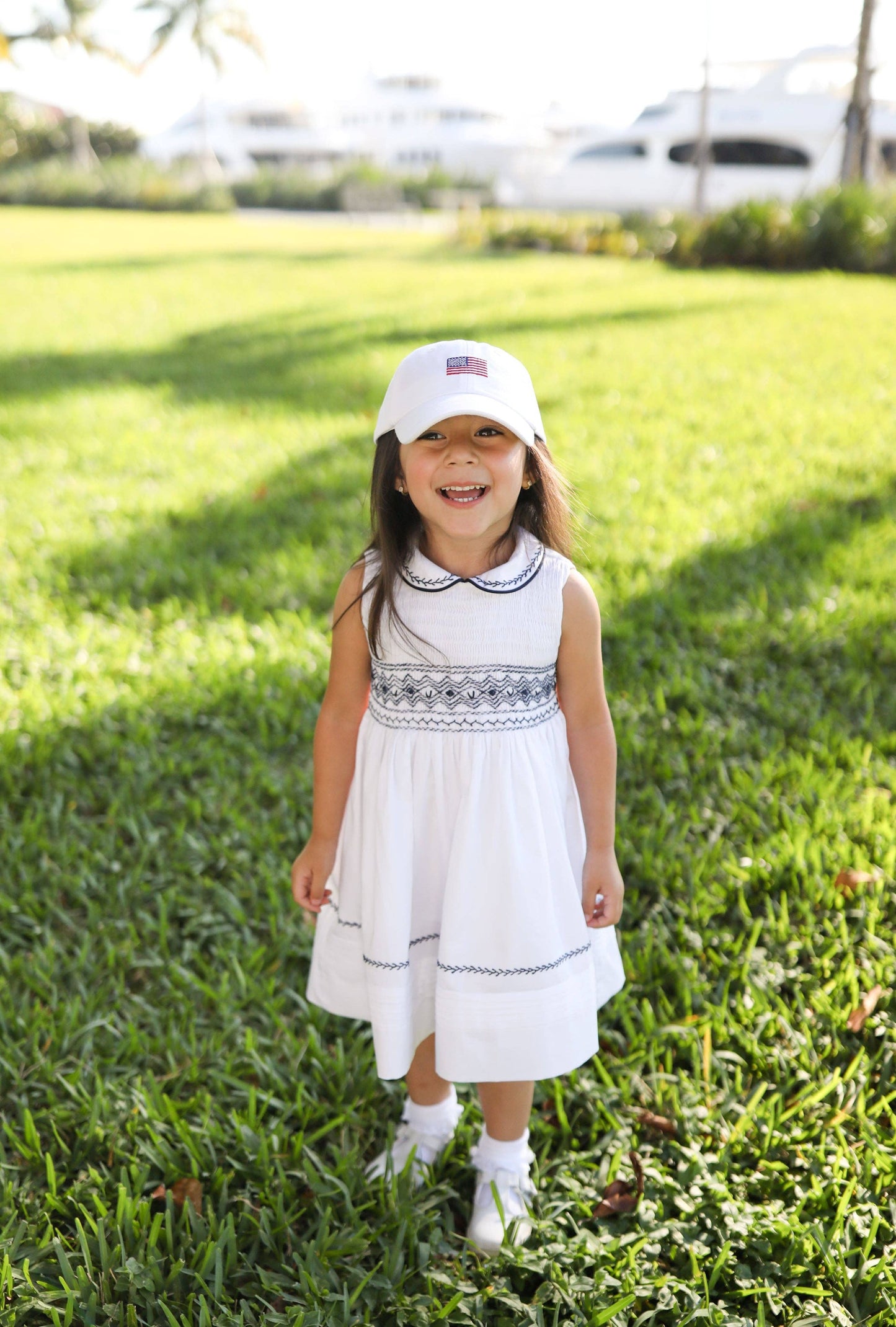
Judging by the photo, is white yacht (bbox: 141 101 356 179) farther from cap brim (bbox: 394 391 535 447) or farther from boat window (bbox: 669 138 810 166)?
cap brim (bbox: 394 391 535 447)

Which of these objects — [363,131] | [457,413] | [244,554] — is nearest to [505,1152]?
[457,413]

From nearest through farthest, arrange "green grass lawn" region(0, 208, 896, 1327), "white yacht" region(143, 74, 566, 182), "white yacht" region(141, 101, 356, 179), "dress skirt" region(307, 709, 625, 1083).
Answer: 1. "dress skirt" region(307, 709, 625, 1083)
2. "green grass lawn" region(0, 208, 896, 1327)
3. "white yacht" region(143, 74, 566, 182)
4. "white yacht" region(141, 101, 356, 179)

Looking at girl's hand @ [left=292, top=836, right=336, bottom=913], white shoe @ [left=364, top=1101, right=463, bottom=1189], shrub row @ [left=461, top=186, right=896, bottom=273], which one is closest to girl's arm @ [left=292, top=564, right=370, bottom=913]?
girl's hand @ [left=292, top=836, right=336, bottom=913]

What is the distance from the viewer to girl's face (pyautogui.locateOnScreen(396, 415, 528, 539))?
1.42 meters

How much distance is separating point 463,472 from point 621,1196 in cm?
119

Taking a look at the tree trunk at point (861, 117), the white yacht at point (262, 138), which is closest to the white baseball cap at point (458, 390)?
the tree trunk at point (861, 117)

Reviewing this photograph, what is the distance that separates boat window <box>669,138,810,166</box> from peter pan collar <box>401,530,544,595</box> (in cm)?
3166

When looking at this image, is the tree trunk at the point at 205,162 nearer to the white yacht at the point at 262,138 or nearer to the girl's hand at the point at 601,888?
the white yacht at the point at 262,138

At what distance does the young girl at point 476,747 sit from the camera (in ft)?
4.71

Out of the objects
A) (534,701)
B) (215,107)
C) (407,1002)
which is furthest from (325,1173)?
(215,107)

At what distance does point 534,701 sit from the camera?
1.53m

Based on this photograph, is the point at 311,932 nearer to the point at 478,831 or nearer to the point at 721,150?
the point at 478,831

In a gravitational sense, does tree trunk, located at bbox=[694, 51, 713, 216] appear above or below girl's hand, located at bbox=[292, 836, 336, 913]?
above

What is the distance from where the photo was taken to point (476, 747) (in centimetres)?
148
